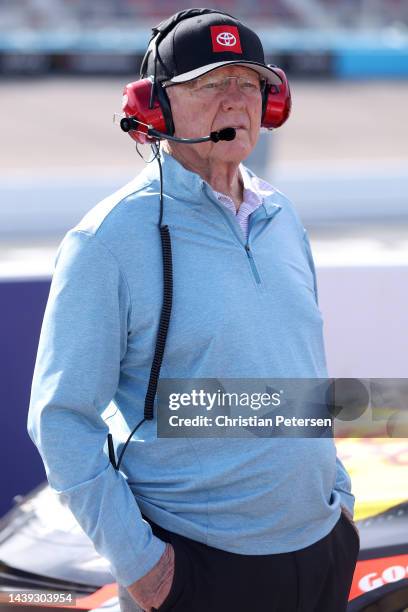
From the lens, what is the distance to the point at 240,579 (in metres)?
1.94

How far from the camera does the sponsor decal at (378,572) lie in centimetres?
254

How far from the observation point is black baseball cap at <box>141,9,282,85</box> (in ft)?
6.59

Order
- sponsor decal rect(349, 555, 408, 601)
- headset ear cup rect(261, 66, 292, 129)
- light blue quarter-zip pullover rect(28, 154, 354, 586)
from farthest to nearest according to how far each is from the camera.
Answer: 1. sponsor decal rect(349, 555, 408, 601)
2. headset ear cup rect(261, 66, 292, 129)
3. light blue quarter-zip pullover rect(28, 154, 354, 586)

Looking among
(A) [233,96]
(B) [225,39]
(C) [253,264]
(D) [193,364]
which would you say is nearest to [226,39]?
(B) [225,39]

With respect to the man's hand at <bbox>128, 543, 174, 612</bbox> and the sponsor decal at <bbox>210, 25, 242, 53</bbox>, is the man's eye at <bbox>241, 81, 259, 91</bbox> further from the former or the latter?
the man's hand at <bbox>128, 543, 174, 612</bbox>

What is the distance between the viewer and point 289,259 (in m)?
2.09

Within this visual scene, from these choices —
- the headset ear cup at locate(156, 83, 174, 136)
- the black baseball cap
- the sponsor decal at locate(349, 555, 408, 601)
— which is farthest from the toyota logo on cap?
the sponsor decal at locate(349, 555, 408, 601)

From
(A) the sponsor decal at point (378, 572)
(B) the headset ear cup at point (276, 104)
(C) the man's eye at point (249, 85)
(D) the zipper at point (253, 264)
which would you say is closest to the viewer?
(D) the zipper at point (253, 264)

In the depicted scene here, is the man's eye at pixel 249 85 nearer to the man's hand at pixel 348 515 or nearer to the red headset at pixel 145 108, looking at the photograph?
the red headset at pixel 145 108

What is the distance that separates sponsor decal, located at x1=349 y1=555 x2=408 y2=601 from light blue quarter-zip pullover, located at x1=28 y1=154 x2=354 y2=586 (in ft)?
1.85

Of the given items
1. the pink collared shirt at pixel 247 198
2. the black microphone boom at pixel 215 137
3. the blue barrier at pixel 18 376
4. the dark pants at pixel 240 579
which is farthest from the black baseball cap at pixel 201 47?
the blue barrier at pixel 18 376

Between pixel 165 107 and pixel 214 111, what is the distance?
0.10 metres

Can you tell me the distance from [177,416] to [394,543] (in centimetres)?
94

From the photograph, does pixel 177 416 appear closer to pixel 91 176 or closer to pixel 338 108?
pixel 91 176
